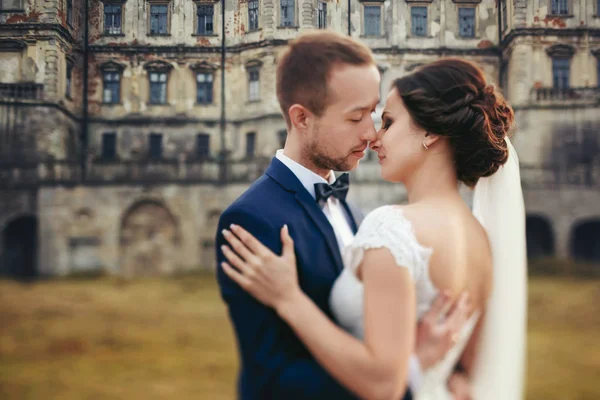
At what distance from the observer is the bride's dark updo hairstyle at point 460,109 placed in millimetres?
2162

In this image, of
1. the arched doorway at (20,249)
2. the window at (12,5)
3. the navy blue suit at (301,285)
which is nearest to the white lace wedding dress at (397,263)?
the navy blue suit at (301,285)

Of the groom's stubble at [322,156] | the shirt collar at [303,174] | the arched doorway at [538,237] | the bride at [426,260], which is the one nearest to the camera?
the bride at [426,260]

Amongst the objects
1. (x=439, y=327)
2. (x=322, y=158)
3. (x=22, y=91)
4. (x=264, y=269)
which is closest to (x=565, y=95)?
(x=322, y=158)

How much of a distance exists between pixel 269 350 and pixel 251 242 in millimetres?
427

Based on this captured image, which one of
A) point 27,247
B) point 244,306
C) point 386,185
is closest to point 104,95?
point 27,247

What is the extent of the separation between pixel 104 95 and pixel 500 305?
3229mm

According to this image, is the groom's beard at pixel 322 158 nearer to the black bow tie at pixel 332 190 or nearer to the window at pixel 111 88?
the black bow tie at pixel 332 190

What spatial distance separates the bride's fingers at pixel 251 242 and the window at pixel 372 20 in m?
2.53

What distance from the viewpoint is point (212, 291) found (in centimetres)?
433

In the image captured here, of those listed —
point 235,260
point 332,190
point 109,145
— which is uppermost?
point 109,145

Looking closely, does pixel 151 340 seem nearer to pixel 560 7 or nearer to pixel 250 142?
pixel 250 142

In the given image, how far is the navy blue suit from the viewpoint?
2.06 meters

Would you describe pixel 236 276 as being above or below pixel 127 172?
below

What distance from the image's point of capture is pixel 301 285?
224 cm
